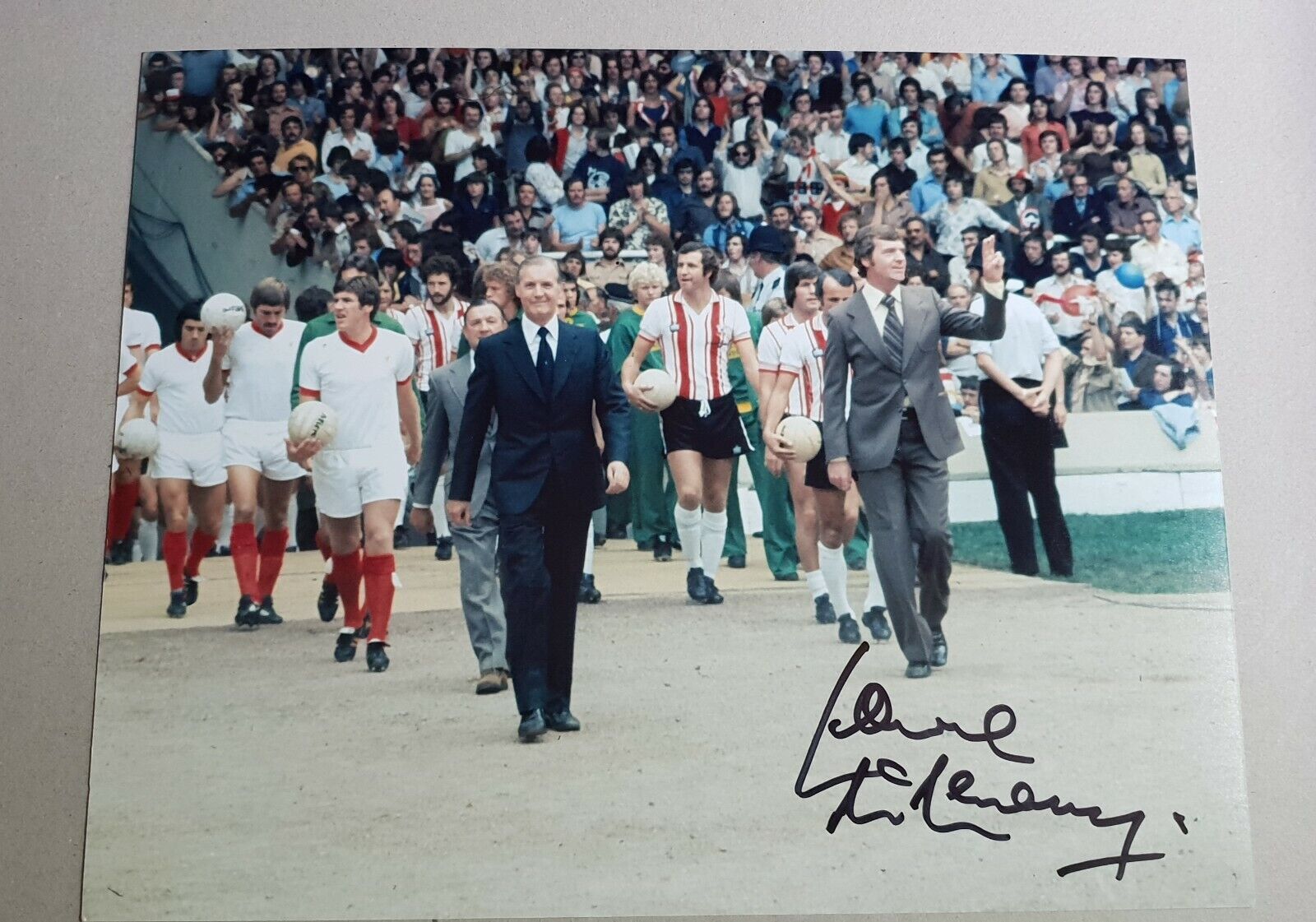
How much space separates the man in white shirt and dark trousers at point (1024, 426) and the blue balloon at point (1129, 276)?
333 millimetres

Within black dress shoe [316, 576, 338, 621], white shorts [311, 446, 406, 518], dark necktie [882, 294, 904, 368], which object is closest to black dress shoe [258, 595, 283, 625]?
black dress shoe [316, 576, 338, 621]

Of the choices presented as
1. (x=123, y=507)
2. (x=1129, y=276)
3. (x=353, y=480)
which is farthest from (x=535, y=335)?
(x=1129, y=276)

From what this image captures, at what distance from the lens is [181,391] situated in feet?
13.8

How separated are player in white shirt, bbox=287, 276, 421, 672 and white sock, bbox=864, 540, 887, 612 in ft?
5.21

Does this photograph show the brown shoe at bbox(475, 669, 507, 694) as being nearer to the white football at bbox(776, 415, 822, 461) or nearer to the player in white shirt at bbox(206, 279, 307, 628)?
the player in white shirt at bbox(206, 279, 307, 628)

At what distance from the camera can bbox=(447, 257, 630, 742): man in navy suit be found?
4008mm

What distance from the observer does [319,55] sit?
14.1ft

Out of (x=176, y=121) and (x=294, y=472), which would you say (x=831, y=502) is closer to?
(x=294, y=472)

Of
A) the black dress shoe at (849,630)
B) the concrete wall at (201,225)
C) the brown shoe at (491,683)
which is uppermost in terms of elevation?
the concrete wall at (201,225)

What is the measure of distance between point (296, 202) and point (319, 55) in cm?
52

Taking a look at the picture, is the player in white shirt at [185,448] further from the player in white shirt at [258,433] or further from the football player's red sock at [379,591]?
the football player's red sock at [379,591]

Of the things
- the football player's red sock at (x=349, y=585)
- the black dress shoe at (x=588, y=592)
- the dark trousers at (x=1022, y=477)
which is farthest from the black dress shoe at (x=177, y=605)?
the dark trousers at (x=1022, y=477)

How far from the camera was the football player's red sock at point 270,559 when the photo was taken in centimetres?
409

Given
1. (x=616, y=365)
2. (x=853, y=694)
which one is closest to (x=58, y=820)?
(x=616, y=365)
